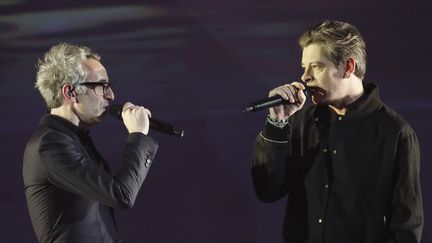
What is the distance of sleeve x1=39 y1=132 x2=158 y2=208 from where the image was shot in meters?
1.45

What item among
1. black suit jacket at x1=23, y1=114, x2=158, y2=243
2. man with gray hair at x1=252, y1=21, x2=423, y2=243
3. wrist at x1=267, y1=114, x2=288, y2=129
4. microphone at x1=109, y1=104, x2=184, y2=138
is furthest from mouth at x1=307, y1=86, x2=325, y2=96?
black suit jacket at x1=23, y1=114, x2=158, y2=243

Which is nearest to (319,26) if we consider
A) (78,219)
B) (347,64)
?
(347,64)

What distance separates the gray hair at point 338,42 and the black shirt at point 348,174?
90 millimetres

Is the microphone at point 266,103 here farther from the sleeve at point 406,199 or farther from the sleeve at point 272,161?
the sleeve at point 406,199

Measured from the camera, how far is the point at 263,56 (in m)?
2.40

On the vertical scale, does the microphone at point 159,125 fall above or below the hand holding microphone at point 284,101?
below

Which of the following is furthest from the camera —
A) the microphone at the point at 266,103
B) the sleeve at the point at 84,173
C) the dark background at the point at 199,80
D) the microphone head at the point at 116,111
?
the dark background at the point at 199,80

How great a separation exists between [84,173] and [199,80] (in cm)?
101

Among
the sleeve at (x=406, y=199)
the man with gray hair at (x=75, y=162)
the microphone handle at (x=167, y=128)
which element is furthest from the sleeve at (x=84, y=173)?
the sleeve at (x=406, y=199)

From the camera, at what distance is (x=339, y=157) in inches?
61.6

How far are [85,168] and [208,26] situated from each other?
42.1 inches

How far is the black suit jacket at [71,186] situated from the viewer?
1454 mm

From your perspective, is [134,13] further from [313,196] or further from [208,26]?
[313,196]

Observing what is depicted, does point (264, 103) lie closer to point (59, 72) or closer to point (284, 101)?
point (284, 101)
